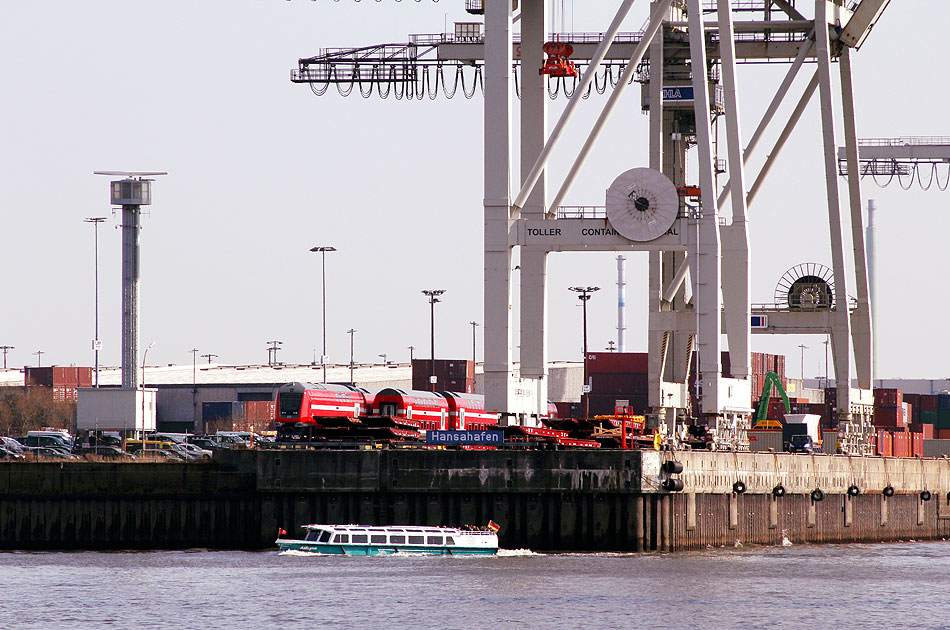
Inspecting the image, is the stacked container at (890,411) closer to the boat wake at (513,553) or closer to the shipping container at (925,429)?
the shipping container at (925,429)

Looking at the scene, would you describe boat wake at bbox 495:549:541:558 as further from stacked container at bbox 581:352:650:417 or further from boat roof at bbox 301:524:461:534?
stacked container at bbox 581:352:650:417

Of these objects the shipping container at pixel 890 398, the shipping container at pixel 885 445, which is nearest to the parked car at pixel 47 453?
the shipping container at pixel 885 445

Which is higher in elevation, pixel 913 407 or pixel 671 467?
pixel 913 407

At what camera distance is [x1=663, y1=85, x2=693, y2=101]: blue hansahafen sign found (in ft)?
287

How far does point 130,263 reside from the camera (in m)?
108

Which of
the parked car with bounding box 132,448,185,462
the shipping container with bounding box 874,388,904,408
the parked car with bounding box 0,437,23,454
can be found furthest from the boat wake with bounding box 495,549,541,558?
the shipping container with bounding box 874,388,904,408

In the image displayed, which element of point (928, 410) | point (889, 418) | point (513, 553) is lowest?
point (513, 553)

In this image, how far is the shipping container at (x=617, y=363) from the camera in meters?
141

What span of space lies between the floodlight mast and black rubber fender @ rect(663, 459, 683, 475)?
155 ft

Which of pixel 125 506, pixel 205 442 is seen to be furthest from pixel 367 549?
pixel 205 442

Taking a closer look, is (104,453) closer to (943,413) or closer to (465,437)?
(465,437)

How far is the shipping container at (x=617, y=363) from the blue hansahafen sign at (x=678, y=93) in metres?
54.9

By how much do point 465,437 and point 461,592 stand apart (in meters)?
12.7

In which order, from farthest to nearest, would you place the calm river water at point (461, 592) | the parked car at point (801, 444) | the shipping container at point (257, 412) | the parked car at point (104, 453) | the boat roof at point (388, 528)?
the shipping container at point (257, 412)
the parked car at point (801, 444)
the parked car at point (104, 453)
the boat roof at point (388, 528)
the calm river water at point (461, 592)
